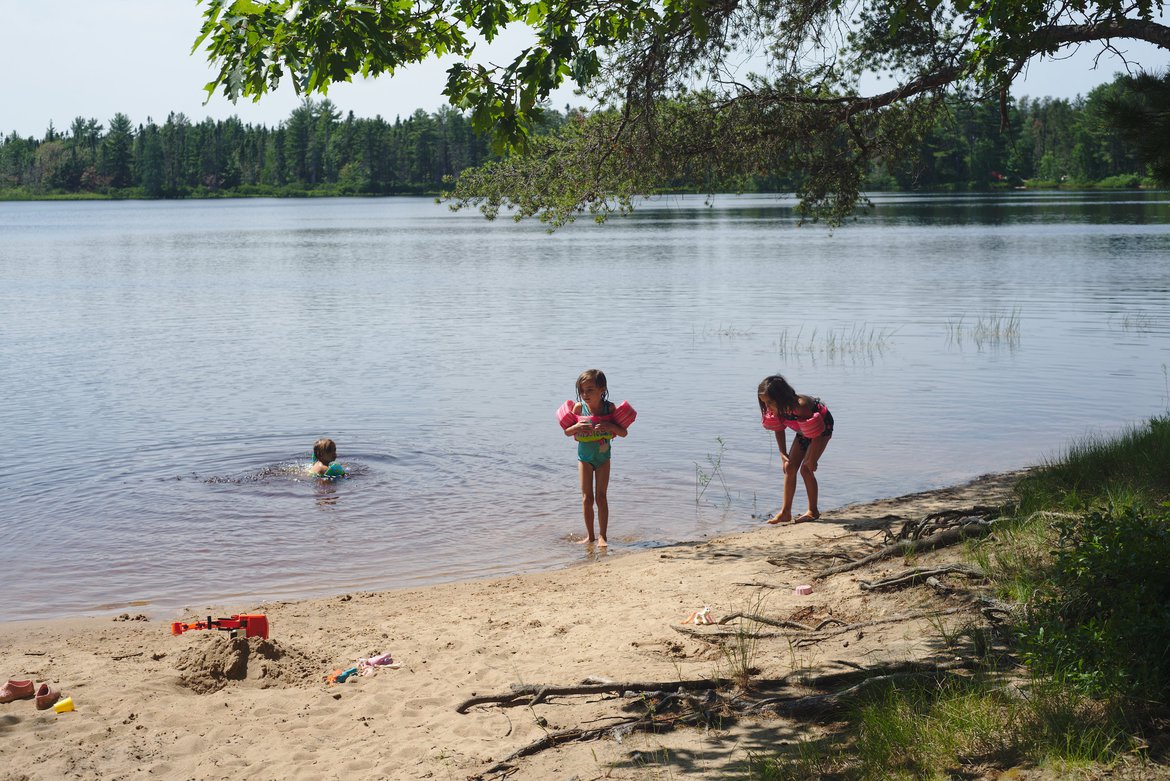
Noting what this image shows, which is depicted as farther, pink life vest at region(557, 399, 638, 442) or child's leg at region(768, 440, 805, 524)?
child's leg at region(768, 440, 805, 524)

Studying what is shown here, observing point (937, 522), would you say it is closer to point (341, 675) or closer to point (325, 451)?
point (341, 675)

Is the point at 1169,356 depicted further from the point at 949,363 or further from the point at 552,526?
the point at 552,526

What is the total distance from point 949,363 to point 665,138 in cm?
1084

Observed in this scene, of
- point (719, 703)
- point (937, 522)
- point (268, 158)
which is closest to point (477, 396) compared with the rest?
point (937, 522)

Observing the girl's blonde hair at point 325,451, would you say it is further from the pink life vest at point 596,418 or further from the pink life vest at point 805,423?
the pink life vest at point 805,423

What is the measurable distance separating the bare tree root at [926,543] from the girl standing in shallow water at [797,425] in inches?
94.0

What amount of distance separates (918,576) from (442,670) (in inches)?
122

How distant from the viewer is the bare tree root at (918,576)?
676 cm

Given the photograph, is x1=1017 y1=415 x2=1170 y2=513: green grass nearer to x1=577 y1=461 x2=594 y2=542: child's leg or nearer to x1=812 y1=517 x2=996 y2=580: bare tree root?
x1=812 y1=517 x2=996 y2=580: bare tree root

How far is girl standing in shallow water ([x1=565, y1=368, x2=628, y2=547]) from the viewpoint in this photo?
9.81 metres

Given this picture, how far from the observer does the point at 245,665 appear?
6.71 metres

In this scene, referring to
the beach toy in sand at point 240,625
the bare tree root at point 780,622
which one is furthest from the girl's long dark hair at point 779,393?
the beach toy in sand at point 240,625

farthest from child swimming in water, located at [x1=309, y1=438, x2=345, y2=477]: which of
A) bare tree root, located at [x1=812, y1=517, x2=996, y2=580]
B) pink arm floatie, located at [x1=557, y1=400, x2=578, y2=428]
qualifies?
bare tree root, located at [x1=812, y1=517, x2=996, y2=580]

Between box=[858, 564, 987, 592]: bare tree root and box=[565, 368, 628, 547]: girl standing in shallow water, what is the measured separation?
→ 3.35 meters
